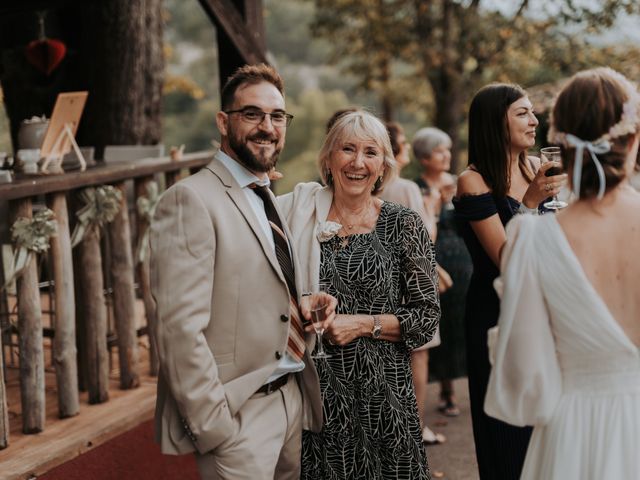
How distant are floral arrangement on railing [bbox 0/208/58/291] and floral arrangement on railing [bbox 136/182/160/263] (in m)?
1.06

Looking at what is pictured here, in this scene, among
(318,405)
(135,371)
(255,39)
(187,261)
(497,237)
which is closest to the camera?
(187,261)

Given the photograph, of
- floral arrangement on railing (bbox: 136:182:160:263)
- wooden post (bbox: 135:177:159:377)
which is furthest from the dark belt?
floral arrangement on railing (bbox: 136:182:160:263)

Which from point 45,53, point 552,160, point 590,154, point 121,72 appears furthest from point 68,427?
point 45,53

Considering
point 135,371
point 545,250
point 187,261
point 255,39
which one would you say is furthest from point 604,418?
point 255,39

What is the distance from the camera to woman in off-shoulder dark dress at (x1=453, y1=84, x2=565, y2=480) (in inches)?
146

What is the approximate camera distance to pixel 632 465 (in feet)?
7.98

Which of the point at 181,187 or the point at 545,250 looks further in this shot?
the point at 181,187

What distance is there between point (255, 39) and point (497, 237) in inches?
141

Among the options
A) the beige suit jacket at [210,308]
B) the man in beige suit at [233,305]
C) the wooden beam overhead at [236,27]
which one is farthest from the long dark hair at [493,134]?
the wooden beam overhead at [236,27]

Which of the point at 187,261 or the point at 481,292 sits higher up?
the point at 187,261

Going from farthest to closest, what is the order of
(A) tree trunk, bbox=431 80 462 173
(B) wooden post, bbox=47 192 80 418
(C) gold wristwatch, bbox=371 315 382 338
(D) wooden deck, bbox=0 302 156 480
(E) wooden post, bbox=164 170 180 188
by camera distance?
(A) tree trunk, bbox=431 80 462 173 → (E) wooden post, bbox=164 170 180 188 → (B) wooden post, bbox=47 192 80 418 → (D) wooden deck, bbox=0 302 156 480 → (C) gold wristwatch, bbox=371 315 382 338

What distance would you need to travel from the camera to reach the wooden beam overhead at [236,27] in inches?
252

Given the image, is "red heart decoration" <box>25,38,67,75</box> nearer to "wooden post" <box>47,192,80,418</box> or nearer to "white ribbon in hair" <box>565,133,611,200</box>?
"wooden post" <box>47,192,80,418</box>

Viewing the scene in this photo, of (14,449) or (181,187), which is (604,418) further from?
(14,449)
